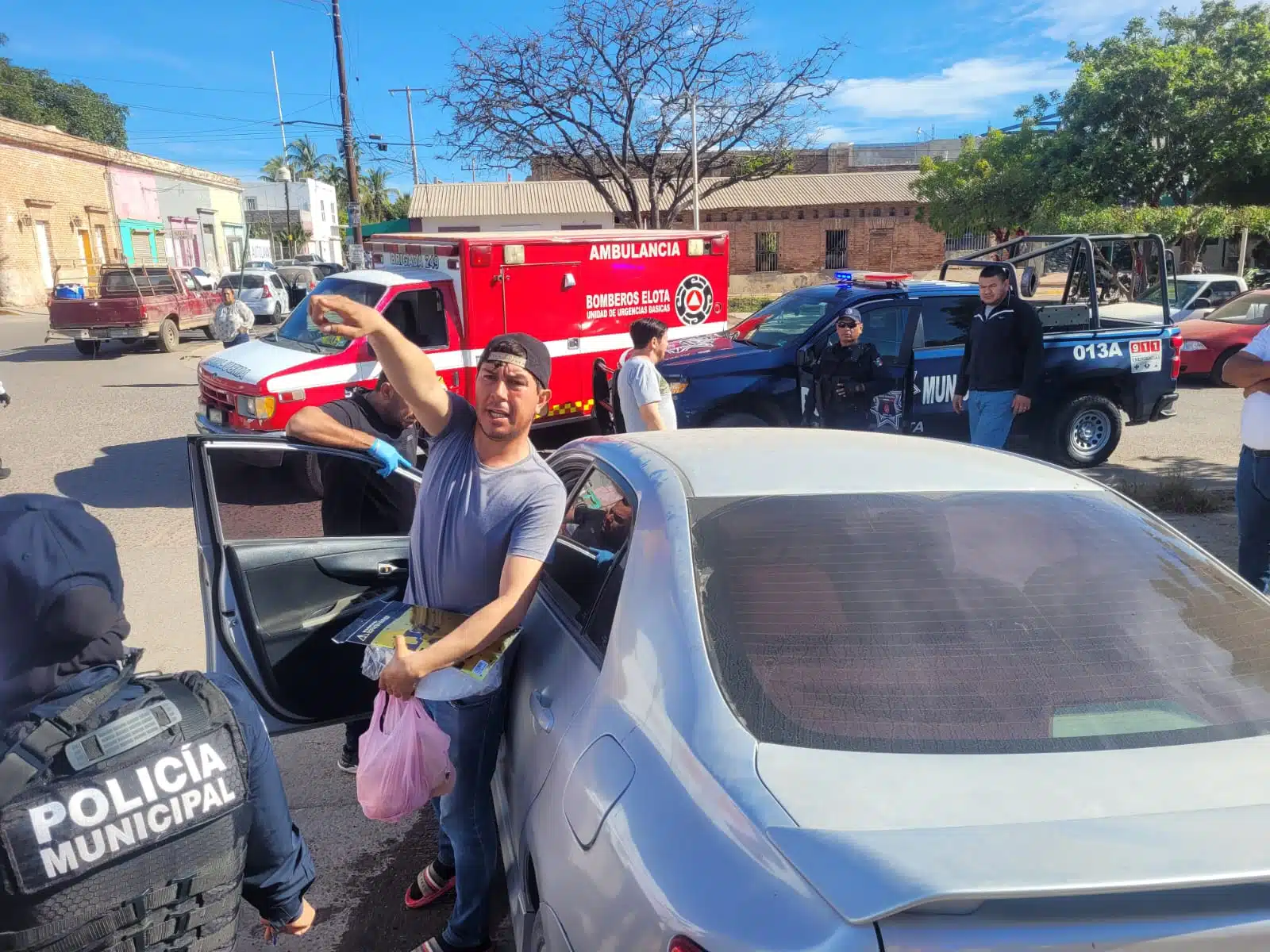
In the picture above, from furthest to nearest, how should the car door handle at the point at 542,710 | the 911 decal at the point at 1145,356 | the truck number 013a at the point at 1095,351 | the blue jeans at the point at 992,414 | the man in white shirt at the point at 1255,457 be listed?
1. the 911 decal at the point at 1145,356
2. the truck number 013a at the point at 1095,351
3. the blue jeans at the point at 992,414
4. the man in white shirt at the point at 1255,457
5. the car door handle at the point at 542,710

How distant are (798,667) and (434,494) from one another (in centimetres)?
118

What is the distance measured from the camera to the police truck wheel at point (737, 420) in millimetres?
7517

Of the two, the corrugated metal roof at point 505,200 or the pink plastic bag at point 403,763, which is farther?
the corrugated metal roof at point 505,200

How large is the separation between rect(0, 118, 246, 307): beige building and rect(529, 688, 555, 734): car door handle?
116 feet

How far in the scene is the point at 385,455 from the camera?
323 centimetres

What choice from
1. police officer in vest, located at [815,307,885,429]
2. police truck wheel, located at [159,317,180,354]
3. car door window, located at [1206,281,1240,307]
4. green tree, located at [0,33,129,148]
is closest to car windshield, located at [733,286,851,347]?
police officer in vest, located at [815,307,885,429]

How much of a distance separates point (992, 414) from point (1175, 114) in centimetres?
1653

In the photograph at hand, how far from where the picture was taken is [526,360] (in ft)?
7.88

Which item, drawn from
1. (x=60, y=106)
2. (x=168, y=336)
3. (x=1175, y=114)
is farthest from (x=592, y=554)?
(x=60, y=106)

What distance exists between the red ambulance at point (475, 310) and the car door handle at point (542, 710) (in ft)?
19.0

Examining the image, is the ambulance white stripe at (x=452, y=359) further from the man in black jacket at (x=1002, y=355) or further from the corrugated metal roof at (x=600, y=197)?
the corrugated metal roof at (x=600, y=197)

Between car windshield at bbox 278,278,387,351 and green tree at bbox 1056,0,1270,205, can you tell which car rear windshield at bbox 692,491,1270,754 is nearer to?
car windshield at bbox 278,278,387,351

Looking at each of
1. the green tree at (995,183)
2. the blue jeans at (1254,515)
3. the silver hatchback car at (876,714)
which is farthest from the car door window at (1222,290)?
the silver hatchback car at (876,714)

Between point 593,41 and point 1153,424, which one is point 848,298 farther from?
point 593,41
